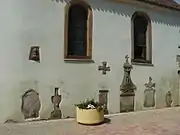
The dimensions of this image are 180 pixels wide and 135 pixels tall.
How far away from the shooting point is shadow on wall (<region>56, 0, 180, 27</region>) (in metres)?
11.6

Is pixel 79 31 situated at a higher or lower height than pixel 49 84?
higher

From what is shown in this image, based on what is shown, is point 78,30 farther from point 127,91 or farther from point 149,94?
point 149,94

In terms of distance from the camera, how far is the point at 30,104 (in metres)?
10.1

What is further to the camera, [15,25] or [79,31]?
[79,31]

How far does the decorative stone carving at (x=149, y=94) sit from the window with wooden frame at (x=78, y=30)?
3072 millimetres

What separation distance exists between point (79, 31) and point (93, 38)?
542 millimetres

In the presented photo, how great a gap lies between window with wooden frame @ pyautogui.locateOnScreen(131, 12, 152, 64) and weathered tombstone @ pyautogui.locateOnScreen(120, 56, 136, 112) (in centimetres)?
67

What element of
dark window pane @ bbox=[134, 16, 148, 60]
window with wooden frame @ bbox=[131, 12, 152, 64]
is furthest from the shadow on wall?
dark window pane @ bbox=[134, 16, 148, 60]

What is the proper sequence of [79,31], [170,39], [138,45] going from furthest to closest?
1. [170,39]
2. [138,45]
3. [79,31]

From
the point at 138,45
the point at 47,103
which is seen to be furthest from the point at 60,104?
the point at 138,45

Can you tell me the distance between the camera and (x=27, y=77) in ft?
32.8

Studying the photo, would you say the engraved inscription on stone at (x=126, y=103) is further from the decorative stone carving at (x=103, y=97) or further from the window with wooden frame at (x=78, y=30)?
the window with wooden frame at (x=78, y=30)

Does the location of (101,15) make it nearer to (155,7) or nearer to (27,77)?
→ (155,7)

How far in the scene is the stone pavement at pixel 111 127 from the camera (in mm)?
8992
